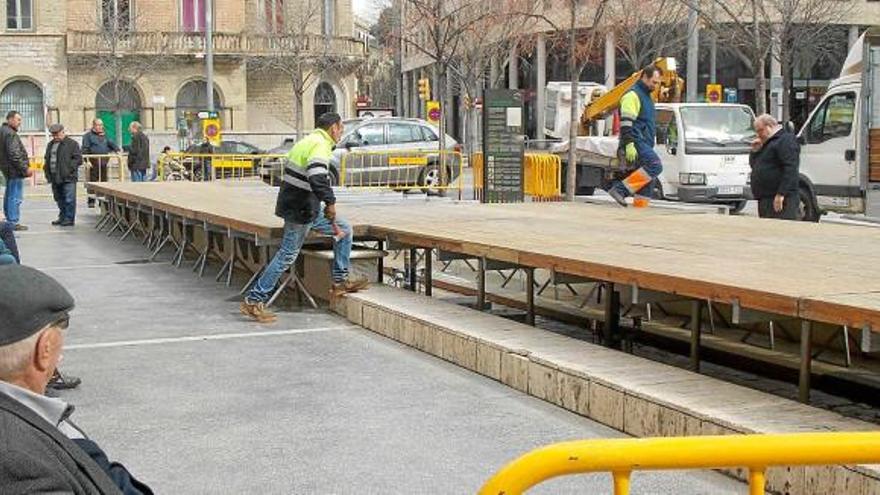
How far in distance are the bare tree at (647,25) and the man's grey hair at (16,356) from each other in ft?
139

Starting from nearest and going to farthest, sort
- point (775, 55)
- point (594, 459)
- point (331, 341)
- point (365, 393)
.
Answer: point (594, 459) < point (365, 393) < point (331, 341) < point (775, 55)

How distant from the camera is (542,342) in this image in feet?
27.1

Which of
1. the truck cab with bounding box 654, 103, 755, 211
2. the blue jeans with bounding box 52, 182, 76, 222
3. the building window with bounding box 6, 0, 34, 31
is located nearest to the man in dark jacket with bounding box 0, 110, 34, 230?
the blue jeans with bounding box 52, 182, 76, 222

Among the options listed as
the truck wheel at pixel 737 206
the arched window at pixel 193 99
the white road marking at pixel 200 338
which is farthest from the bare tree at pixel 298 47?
the white road marking at pixel 200 338

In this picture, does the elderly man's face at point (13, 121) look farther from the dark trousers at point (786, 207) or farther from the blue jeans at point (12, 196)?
the dark trousers at point (786, 207)

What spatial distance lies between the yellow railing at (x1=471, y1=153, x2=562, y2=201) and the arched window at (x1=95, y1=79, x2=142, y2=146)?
38417 millimetres

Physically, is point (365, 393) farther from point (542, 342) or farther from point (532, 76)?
point (532, 76)

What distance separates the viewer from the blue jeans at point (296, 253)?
34.8 feet

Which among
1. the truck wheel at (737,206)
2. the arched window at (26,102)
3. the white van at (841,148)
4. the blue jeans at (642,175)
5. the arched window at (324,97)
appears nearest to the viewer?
the blue jeans at (642,175)

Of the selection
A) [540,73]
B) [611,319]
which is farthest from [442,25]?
[611,319]

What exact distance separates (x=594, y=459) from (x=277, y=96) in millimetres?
60693

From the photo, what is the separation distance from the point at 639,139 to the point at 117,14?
48.5 metres

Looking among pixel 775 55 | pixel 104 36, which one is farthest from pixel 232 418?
pixel 104 36

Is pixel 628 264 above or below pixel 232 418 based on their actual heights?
above
